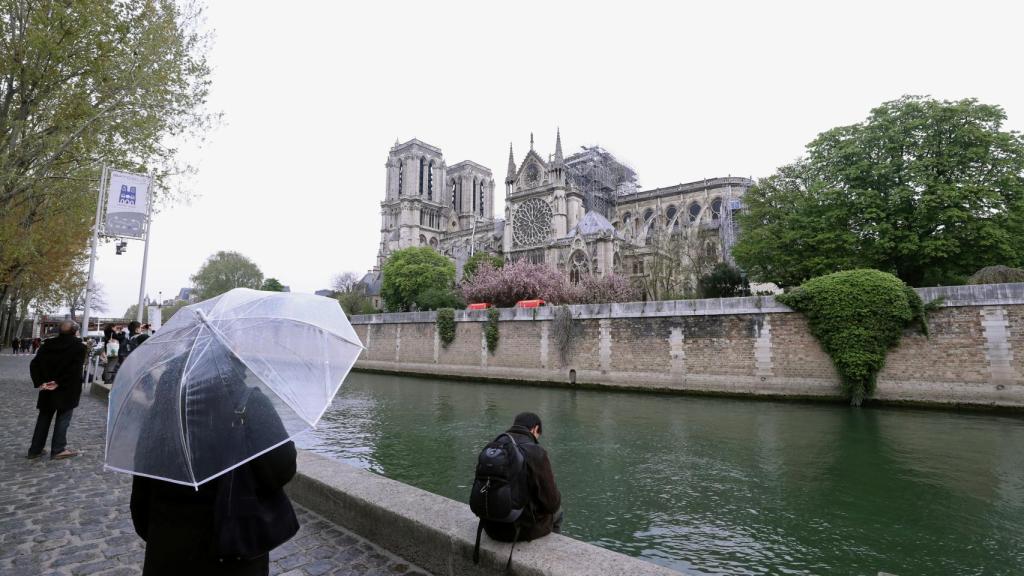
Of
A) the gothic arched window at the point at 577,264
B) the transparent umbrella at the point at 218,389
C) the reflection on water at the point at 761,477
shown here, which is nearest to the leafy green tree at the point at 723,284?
the reflection on water at the point at 761,477

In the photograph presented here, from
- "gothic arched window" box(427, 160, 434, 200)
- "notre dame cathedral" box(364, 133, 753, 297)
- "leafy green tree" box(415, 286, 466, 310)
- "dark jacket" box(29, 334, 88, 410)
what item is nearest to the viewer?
"dark jacket" box(29, 334, 88, 410)

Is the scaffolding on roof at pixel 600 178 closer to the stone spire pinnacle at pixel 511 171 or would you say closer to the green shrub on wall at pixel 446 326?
the stone spire pinnacle at pixel 511 171

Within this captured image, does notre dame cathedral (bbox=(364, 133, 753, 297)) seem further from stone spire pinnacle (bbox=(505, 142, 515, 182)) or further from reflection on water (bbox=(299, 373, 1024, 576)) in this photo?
reflection on water (bbox=(299, 373, 1024, 576))

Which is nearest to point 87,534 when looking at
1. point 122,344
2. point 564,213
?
point 122,344

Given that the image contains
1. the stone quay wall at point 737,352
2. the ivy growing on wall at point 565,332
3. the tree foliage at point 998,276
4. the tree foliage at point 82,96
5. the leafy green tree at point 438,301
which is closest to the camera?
the tree foliage at point 82,96

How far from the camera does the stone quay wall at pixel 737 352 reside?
14.7 m

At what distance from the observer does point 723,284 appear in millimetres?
28531

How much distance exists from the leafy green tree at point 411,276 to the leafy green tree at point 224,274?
31.6 m

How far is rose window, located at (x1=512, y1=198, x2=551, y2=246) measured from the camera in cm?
5156

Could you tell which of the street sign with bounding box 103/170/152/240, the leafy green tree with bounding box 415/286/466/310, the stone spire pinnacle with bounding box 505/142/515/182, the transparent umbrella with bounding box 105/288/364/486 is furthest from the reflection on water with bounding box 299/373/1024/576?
the stone spire pinnacle with bounding box 505/142/515/182

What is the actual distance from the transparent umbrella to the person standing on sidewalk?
17.4ft

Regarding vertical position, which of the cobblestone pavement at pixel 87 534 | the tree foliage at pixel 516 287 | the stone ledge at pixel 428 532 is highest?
the tree foliage at pixel 516 287

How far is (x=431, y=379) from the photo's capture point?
91.8 ft

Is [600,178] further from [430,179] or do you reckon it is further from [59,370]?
[59,370]
